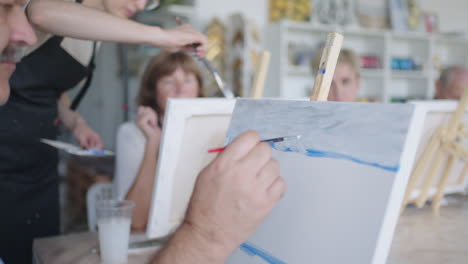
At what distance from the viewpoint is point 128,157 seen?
4.34ft

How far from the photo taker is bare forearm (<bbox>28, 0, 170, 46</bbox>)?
2.48 feet

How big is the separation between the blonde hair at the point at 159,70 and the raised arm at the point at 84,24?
0.66 m

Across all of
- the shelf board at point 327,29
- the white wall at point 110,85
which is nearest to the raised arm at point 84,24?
the shelf board at point 327,29

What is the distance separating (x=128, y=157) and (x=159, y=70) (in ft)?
1.27

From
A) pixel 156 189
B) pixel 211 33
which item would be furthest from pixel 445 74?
pixel 156 189

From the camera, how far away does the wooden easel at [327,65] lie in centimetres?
59

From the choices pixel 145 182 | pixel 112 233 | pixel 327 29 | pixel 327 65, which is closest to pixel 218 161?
pixel 327 65

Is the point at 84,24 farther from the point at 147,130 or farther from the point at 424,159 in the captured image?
the point at 424,159

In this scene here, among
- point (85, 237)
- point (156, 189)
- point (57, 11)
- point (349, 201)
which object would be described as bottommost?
point (85, 237)

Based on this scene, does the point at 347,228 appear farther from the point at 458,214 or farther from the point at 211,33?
the point at 211,33

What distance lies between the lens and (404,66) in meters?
3.81

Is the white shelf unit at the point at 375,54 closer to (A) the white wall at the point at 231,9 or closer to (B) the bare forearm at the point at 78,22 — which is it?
(A) the white wall at the point at 231,9

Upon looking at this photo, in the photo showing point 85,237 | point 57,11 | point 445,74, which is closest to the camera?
point 57,11

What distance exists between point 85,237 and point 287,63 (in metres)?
2.56
